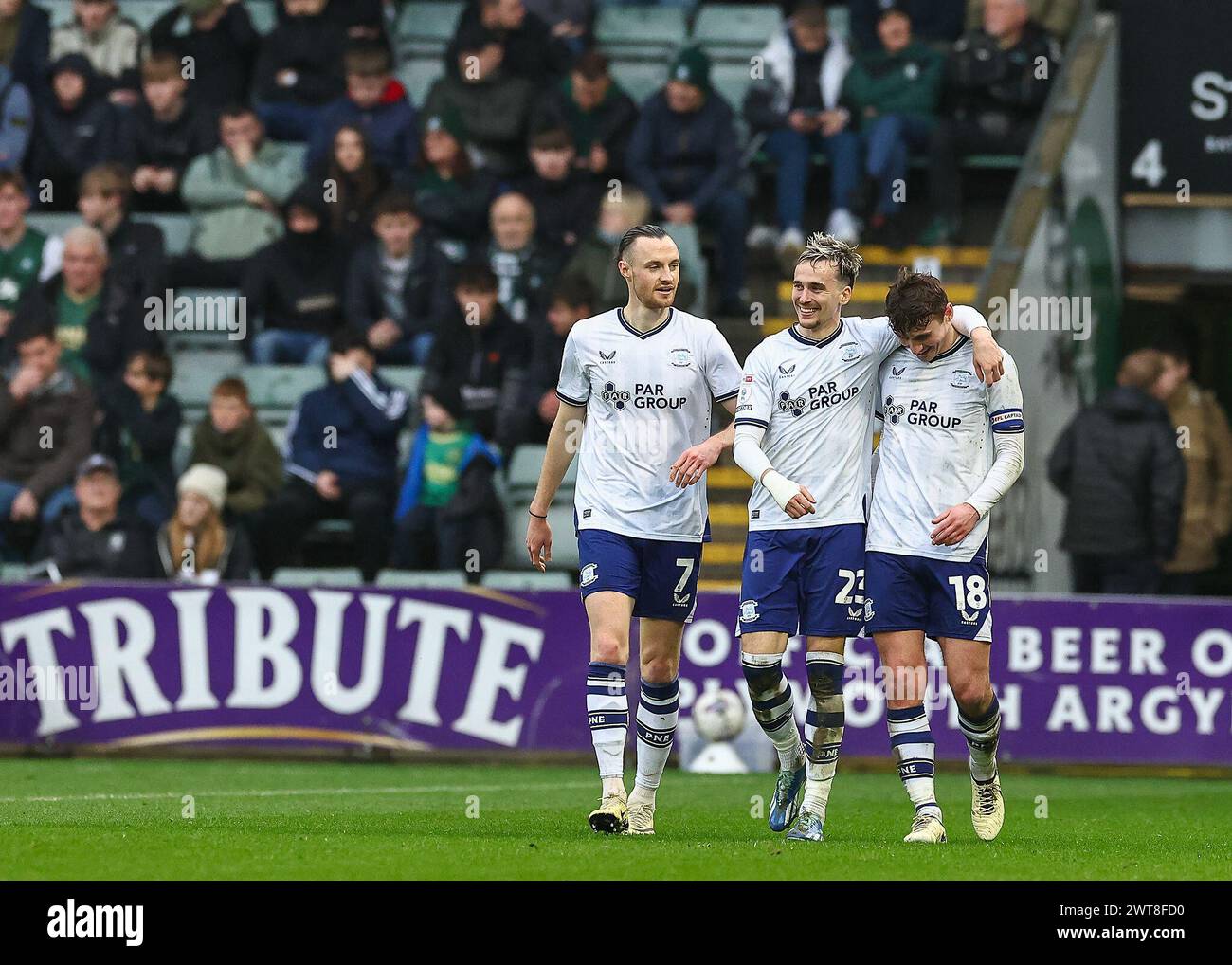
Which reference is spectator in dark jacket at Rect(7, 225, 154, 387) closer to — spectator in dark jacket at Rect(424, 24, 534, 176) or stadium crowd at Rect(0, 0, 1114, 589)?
stadium crowd at Rect(0, 0, 1114, 589)

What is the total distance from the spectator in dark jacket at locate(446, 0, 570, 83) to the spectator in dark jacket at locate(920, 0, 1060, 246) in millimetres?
3089

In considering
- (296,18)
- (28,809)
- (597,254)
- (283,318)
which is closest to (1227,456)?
(597,254)

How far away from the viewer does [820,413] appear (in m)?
8.33

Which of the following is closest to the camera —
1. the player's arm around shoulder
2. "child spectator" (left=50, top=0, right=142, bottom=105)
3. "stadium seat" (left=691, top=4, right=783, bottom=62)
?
the player's arm around shoulder

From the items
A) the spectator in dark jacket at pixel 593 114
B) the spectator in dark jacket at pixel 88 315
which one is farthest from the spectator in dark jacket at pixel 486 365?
the spectator in dark jacket at pixel 88 315

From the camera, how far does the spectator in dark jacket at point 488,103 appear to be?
54.1 ft

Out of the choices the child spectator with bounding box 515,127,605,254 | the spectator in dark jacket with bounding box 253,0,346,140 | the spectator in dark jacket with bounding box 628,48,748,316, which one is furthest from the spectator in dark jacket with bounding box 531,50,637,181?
the spectator in dark jacket with bounding box 253,0,346,140

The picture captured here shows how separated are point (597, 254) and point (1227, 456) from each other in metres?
4.76

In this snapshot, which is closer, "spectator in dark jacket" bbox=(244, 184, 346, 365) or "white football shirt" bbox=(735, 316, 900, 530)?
"white football shirt" bbox=(735, 316, 900, 530)

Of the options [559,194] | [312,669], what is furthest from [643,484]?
[559,194]

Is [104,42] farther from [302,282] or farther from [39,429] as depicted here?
[39,429]

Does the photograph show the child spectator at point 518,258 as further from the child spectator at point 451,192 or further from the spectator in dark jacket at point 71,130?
the spectator in dark jacket at point 71,130

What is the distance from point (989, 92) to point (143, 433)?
6.91 metres

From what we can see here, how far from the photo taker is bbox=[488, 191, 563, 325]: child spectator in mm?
15344
